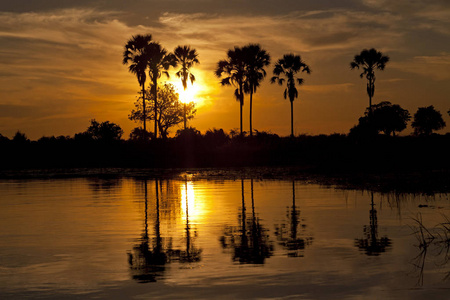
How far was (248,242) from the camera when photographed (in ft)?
48.7

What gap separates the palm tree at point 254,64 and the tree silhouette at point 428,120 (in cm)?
8839

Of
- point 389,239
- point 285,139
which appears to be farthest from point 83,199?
point 285,139

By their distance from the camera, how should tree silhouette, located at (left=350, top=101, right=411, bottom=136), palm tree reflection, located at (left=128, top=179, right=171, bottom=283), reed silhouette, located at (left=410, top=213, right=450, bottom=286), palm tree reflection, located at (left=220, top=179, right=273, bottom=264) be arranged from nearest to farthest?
reed silhouette, located at (left=410, top=213, right=450, bottom=286) → palm tree reflection, located at (left=128, top=179, right=171, bottom=283) → palm tree reflection, located at (left=220, top=179, right=273, bottom=264) → tree silhouette, located at (left=350, top=101, right=411, bottom=136)

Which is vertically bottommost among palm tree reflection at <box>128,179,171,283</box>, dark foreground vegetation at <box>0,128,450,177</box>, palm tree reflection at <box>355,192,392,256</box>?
palm tree reflection at <box>128,179,171,283</box>

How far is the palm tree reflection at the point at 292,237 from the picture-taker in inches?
537

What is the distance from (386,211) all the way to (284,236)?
556 centimetres

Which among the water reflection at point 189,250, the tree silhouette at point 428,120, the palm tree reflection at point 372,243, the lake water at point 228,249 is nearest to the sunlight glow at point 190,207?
the lake water at point 228,249

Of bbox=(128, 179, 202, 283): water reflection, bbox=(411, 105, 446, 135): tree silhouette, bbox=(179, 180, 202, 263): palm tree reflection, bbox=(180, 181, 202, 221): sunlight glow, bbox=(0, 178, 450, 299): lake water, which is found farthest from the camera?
bbox=(411, 105, 446, 135): tree silhouette

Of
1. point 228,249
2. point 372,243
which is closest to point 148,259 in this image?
point 228,249

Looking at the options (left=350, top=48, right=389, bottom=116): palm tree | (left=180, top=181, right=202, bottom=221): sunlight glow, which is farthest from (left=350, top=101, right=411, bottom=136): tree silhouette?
(left=180, top=181, right=202, bottom=221): sunlight glow

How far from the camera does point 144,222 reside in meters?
19.3

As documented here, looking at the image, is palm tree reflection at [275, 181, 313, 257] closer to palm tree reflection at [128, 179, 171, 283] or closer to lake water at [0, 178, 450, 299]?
lake water at [0, 178, 450, 299]

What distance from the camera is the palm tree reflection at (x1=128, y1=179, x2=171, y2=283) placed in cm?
1125

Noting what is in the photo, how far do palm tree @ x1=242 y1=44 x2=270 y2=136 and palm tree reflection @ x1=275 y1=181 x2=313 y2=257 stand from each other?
56844mm
